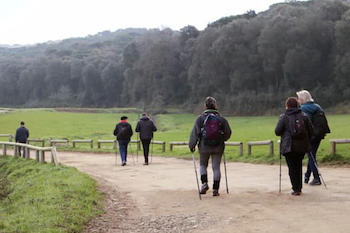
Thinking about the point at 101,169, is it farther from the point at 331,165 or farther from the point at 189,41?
the point at 189,41

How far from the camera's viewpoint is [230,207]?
26.8 feet

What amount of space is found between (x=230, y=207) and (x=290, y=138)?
A: 5.97ft

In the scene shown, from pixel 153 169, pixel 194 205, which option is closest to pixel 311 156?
pixel 194 205

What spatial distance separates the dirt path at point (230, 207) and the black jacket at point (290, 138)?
0.90 metres

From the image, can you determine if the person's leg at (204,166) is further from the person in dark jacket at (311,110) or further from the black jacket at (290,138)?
the person in dark jacket at (311,110)

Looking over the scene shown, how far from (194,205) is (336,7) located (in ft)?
180

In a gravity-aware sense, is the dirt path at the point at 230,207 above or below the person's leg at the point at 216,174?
below

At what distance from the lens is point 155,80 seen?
273 ft

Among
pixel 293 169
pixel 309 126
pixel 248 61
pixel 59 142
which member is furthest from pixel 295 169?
pixel 248 61

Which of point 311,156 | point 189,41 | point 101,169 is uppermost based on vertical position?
point 189,41

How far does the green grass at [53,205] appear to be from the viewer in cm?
723

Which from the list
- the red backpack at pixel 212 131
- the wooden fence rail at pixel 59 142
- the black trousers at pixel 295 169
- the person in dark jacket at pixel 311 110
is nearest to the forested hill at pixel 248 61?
the wooden fence rail at pixel 59 142

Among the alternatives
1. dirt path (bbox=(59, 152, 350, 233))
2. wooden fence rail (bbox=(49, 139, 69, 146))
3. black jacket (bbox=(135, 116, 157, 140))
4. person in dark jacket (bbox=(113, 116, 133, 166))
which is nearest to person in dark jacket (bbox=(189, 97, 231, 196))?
dirt path (bbox=(59, 152, 350, 233))

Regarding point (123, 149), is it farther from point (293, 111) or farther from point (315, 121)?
point (293, 111)
